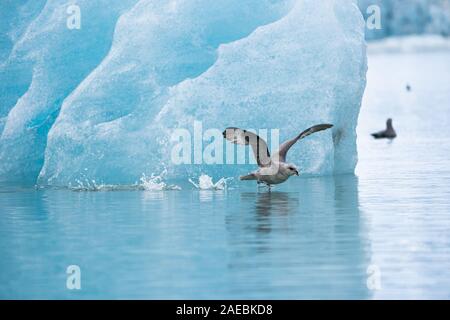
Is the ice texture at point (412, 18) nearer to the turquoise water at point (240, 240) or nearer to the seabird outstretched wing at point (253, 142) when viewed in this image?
the turquoise water at point (240, 240)

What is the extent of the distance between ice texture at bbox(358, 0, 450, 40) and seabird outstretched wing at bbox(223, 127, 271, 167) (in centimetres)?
9599

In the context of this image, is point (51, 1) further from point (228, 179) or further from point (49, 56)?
point (228, 179)

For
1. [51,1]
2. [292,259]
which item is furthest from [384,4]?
[292,259]

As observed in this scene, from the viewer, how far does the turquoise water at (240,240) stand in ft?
43.5

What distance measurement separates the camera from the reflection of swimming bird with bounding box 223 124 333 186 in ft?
61.2

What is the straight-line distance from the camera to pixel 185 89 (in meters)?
20.6

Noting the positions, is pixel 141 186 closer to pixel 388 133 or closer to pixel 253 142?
pixel 253 142

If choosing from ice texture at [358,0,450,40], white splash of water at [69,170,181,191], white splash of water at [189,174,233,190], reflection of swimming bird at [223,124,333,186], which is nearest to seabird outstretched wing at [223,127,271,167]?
reflection of swimming bird at [223,124,333,186]

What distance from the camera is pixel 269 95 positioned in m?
20.7

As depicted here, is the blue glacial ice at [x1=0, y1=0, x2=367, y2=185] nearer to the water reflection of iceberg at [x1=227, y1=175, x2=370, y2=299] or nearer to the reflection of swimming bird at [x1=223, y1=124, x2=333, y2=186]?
the water reflection of iceberg at [x1=227, y1=175, x2=370, y2=299]

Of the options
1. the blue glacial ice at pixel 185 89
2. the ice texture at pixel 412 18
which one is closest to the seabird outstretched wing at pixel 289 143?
the blue glacial ice at pixel 185 89

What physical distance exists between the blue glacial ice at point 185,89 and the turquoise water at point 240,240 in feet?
2.03

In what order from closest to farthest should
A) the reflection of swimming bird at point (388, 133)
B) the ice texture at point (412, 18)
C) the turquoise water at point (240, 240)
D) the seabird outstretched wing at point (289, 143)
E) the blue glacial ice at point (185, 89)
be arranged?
1. the turquoise water at point (240, 240)
2. the seabird outstretched wing at point (289, 143)
3. the blue glacial ice at point (185, 89)
4. the reflection of swimming bird at point (388, 133)
5. the ice texture at point (412, 18)

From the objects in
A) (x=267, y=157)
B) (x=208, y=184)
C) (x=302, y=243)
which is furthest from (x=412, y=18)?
(x=302, y=243)
